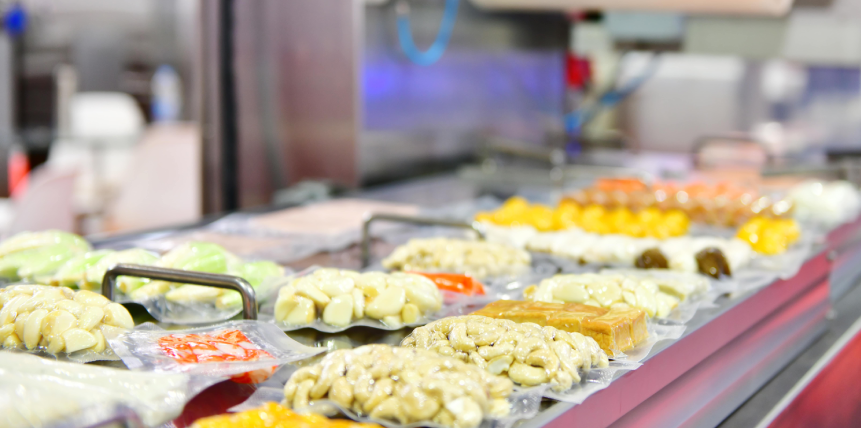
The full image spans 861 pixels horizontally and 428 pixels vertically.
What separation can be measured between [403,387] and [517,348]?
0.20 metres

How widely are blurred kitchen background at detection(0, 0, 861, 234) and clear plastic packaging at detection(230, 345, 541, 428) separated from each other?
2.11 metres

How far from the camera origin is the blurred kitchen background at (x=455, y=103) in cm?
313

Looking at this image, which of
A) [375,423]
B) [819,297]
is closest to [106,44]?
[819,297]

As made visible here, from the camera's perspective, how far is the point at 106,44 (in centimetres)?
713

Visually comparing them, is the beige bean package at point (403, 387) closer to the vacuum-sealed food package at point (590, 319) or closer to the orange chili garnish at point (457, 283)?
the vacuum-sealed food package at point (590, 319)

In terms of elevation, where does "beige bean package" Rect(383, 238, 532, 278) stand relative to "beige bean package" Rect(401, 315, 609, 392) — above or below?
below

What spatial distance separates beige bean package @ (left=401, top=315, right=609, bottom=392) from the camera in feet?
3.26

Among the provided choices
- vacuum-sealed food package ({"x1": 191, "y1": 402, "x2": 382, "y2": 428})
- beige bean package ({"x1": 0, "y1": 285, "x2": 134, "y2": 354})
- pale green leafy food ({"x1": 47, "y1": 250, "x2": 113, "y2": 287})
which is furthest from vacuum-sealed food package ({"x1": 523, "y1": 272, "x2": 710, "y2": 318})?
pale green leafy food ({"x1": 47, "y1": 250, "x2": 113, "y2": 287})

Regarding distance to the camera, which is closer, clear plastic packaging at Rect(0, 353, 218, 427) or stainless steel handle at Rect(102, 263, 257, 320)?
clear plastic packaging at Rect(0, 353, 218, 427)

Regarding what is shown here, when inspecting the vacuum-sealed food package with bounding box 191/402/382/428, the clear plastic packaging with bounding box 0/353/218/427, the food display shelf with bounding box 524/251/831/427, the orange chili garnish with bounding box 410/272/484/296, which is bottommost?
the food display shelf with bounding box 524/251/831/427

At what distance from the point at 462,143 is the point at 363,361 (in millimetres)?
3068

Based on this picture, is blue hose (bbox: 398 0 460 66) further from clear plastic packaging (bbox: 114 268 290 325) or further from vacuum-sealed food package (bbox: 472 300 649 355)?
vacuum-sealed food package (bbox: 472 300 649 355)

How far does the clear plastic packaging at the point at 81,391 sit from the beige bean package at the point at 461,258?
2.52 feet

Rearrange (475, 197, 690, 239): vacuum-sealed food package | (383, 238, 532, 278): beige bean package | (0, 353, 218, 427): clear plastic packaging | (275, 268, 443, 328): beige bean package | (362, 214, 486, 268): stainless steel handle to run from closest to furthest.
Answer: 1. (0, 353, 218, 427): clear plastic packaging
2. (275, 268, 443, 328): beige bean package
3. (383, 238, 532, 278): beige bean package
4. (362, 214, 486, 268): stainless steel handle
5. (475, 197, 690, 239): vacuum-sealed food package
